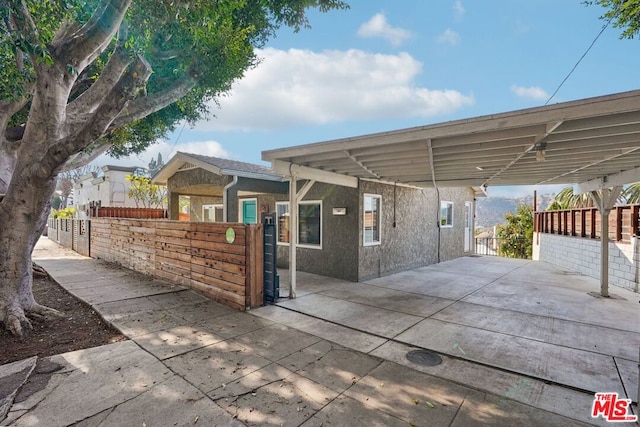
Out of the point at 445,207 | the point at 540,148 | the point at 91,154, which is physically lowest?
the point at 445,207

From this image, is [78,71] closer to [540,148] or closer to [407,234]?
[540,148]

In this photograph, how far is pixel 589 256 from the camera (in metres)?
8.78

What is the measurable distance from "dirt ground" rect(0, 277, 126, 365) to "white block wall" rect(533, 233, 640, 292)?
10.1 meters

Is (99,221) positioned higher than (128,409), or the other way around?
(99,221)

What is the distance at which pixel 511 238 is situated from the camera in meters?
16.5

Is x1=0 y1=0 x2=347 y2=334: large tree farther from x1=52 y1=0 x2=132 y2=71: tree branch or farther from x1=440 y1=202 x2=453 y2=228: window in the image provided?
x1=440 y1=202 x2=453 y2=228: window

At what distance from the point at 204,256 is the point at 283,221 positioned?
3.53 meters

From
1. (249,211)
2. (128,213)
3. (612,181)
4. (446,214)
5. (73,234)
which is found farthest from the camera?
(73,234)

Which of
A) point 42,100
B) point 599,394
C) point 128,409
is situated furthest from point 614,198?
point 42,100

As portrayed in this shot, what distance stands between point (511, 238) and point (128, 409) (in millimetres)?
18481

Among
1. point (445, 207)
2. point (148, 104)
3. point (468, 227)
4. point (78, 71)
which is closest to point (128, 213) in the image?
point (148, 104)

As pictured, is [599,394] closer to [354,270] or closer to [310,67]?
[354,270]

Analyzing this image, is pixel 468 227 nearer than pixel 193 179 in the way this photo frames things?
No

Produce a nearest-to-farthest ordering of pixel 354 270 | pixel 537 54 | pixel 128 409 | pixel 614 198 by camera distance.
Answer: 1. pixel 128 409
2. pixel 614 198
3. pixel 354 270
4. pixel 537 54
